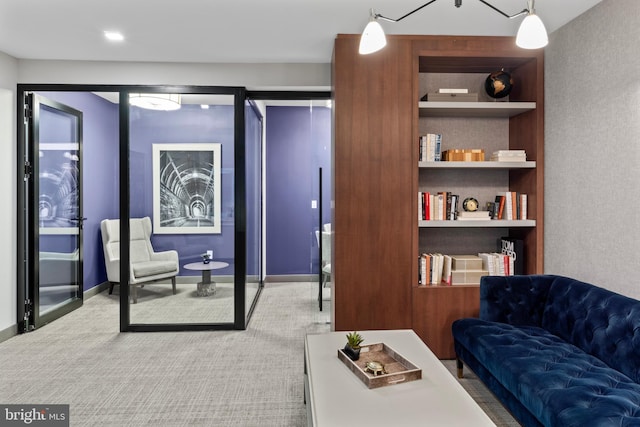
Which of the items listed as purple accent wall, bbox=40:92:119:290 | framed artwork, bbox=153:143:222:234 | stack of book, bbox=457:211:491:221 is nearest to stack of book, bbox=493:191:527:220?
stack of book, bbox=457:211:491:221

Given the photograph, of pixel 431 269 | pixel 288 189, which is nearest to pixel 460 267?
pixel 431 269

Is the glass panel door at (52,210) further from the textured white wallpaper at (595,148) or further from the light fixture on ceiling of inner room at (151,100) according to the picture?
the textured white wallpaper at (595,148)

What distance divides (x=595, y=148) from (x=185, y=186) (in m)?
Answer: 3.44

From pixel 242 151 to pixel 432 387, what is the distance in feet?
9.60

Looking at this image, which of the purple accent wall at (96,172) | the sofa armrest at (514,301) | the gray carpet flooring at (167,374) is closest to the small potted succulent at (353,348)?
the gray carpet flooring at (167,374)

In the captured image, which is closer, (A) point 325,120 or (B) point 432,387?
(B) point 432,387

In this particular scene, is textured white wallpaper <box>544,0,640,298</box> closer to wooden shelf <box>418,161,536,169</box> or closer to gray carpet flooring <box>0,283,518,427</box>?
Result: wooden shelf <box>418,161,536,169</box>

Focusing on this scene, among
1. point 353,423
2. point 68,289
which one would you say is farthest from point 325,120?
point 68,289

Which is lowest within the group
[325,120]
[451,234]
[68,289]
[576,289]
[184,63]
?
[68,289]

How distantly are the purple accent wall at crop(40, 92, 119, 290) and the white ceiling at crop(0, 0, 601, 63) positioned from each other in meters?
1.38

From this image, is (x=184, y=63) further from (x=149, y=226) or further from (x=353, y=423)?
(x=353, y=423)

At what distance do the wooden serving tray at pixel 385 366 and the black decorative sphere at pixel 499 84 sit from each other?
2.35 metres

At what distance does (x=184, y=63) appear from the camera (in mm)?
3943

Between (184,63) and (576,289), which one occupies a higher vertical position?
(184,63)
